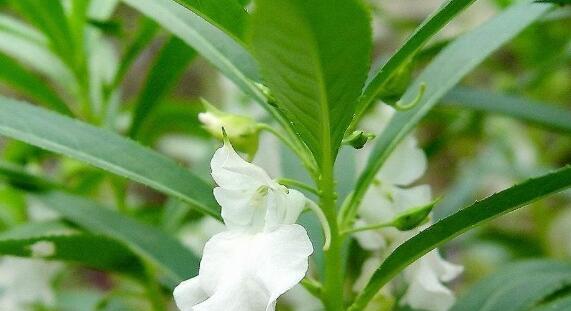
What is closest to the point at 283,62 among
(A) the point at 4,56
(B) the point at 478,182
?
(A) the point at 4,56

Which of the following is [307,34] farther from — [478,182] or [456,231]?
[478,182]

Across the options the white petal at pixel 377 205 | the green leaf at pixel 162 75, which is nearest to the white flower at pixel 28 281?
the green leaf at pixel 162 75

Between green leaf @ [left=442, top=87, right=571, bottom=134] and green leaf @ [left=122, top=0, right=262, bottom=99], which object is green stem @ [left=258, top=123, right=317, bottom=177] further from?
green leaf @ [left=442, top=87, right=571, bottom=134]

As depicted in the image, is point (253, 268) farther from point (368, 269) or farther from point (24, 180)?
point (24, 180)

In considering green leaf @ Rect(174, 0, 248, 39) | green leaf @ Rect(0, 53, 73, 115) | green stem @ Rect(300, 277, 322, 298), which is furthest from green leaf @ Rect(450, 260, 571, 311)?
green leaf @ Rect(0, 53, 73, 115)

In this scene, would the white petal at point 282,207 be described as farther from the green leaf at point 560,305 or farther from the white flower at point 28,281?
the white flower at point 28,281

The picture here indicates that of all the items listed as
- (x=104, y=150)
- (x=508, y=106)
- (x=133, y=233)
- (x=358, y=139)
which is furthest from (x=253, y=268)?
(x=508, y=106)

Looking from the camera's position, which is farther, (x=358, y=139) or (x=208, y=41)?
(x=208, y=41)
